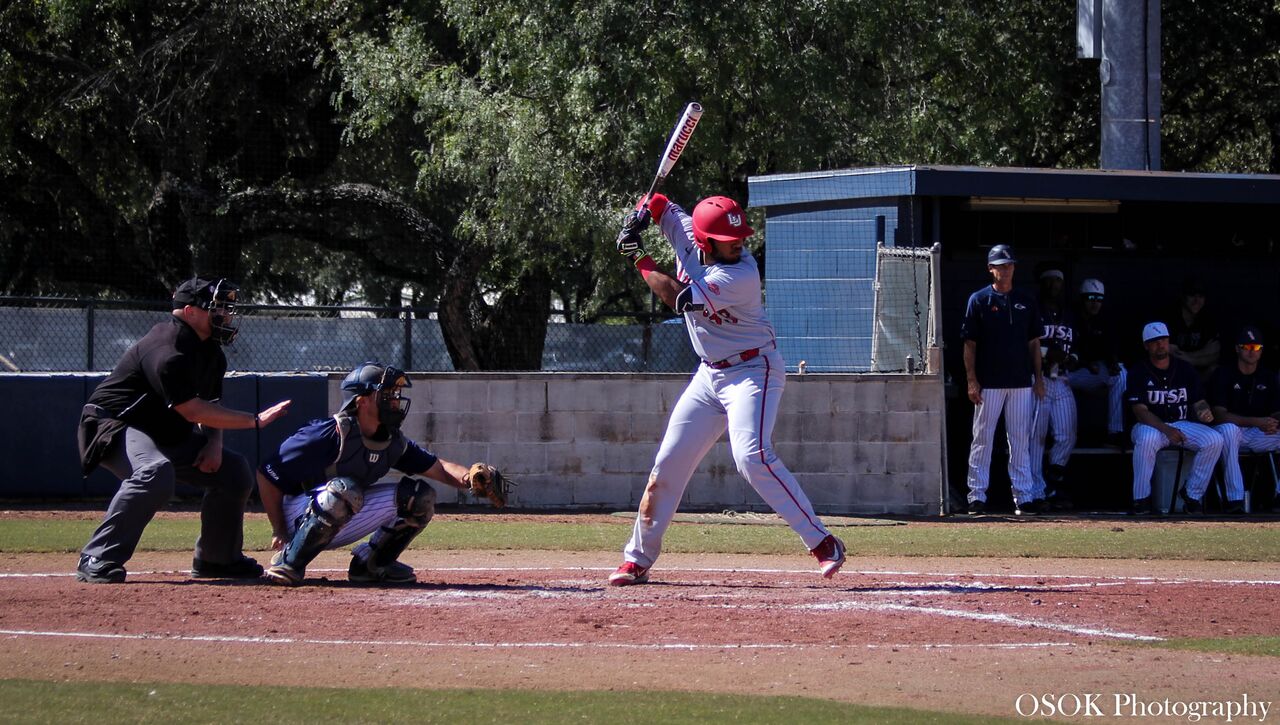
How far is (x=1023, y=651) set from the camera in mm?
5371

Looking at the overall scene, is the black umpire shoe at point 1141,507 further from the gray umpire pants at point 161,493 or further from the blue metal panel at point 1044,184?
the gray umpire pants at point 161,493

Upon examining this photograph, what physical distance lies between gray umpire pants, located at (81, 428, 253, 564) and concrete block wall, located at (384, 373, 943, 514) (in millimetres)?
4711

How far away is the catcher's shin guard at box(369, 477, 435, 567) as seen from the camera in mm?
6703

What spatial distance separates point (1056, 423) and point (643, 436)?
356 cm

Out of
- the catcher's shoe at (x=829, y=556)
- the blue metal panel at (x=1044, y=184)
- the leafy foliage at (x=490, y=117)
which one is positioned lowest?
the catcher's shoe at (x=829, y=556)

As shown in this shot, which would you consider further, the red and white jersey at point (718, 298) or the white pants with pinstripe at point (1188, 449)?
the white pants with pinstripe at point (1188, 449)

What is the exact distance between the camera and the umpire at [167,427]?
657 centimetres

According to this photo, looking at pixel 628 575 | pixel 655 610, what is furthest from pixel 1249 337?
pixel 655 610

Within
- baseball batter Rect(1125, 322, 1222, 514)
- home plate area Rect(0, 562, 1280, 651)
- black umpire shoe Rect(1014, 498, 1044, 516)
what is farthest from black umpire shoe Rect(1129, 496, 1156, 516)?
home plate area Rect(0, 562, 1280, 651)

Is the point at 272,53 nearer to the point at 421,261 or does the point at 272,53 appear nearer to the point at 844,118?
the point at 421,261

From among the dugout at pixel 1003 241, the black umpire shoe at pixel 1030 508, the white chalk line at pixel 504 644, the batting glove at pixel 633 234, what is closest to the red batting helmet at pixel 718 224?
the batting glove at pixel 633 234

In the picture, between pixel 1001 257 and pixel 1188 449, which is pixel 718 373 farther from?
pixel 1188 449

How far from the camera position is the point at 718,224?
6.69 m

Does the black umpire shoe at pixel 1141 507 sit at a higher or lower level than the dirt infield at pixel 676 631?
lower
